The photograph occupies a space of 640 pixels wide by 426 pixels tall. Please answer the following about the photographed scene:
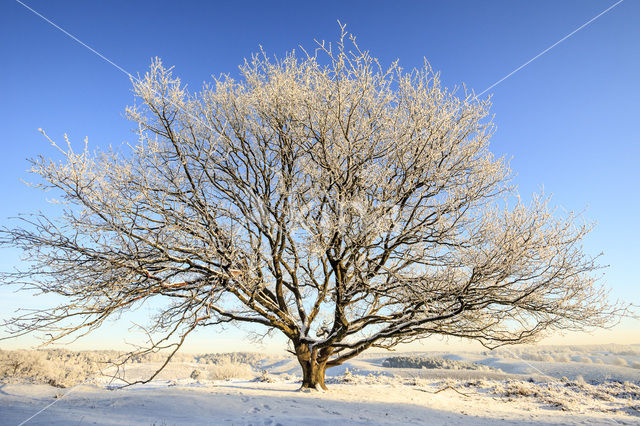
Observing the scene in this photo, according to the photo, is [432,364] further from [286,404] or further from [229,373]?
[286,404]

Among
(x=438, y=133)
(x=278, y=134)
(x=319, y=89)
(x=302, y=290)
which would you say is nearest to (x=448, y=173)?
(x=438, y=133)

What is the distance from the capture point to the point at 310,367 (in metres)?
8.86

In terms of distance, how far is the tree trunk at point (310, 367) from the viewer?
878 centimetres

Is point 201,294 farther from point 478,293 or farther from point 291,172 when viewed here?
point 478,293

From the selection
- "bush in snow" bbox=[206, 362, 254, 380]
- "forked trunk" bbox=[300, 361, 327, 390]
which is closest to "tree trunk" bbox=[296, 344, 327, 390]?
"forked trunk" bbox=[300, 361, 327, 390]

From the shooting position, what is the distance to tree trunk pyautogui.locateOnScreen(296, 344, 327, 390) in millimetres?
8781

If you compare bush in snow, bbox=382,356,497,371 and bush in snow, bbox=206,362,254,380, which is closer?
bush in snow, bbox=206,362,254,380

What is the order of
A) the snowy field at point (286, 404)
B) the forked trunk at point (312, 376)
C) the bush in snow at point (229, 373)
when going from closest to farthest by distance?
the snowy field at point (286, 404)
the forked trunk at point (312, 376)
the bush in snow at point (229, 373)

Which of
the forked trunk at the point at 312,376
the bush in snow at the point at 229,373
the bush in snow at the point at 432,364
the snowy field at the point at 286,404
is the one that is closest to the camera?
the snowy field at the point at 286,404

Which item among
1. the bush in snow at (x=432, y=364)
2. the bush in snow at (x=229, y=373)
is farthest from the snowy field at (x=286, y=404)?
the bush in snow at (x=432, y=364)

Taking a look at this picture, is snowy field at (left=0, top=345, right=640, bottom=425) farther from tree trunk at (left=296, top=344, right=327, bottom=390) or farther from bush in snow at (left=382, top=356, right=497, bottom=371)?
bush in snow at (left=382, top=356, right=497, bottom=371)

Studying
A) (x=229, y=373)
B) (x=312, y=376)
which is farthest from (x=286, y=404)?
(x=229, y=373)

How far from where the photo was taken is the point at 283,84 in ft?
27.0

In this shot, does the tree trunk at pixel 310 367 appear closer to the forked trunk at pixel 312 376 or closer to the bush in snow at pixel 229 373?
the forked trunk at pixel 312 376
